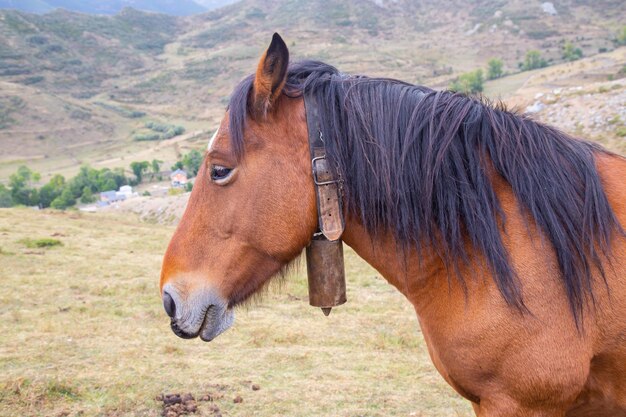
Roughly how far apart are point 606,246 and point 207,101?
335 feet

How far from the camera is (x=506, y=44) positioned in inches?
4168

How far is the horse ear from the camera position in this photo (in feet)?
6.41

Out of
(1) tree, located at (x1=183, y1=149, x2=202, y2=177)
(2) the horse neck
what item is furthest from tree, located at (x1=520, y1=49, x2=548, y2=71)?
(2) the horse neck

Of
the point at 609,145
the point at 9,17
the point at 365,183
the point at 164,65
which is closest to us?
the point at 365,183

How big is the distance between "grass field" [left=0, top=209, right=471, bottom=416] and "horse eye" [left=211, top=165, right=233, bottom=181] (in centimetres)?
65

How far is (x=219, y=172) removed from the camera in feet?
6.93

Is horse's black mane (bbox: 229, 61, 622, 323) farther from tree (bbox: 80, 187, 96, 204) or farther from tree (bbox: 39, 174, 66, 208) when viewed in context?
tree (bbox: 39, 174, 66, 208)

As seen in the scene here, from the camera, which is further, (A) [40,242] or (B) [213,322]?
(A) [40,242]

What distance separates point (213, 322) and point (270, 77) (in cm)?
109

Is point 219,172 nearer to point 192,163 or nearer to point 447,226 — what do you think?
point 447,226

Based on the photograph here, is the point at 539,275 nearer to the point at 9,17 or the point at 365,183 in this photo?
the point at 365,183

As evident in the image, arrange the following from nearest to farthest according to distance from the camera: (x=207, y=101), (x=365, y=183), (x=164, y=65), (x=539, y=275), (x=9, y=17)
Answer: (x=539, y=275) < (x=365, y=183) < (x=207, y=101) < (x=9, y=17) < (x=164, y=65)

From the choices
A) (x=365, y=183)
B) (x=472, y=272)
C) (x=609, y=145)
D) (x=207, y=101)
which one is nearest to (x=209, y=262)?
(x=365, y=183)

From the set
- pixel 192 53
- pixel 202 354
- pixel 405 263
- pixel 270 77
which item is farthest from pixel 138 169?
pixel 192 53
